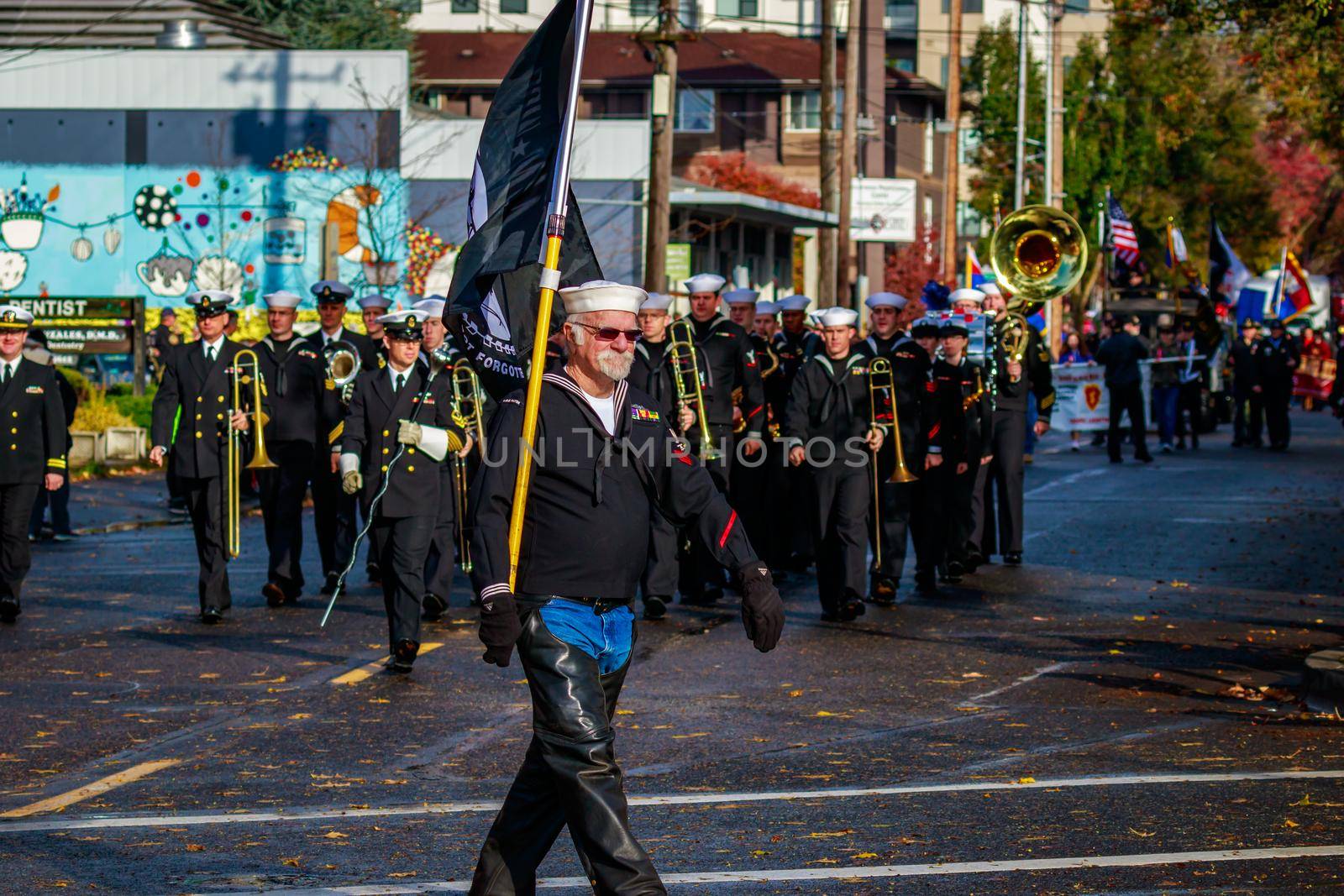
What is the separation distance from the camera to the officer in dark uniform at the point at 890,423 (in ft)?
45.6

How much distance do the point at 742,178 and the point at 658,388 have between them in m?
44.5

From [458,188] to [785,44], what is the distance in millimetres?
29266

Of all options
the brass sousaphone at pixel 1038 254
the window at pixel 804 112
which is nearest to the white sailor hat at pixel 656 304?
the brass sousaphone at pixel 1038 254

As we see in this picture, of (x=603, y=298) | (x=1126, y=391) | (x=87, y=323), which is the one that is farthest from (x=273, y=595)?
(x=1126, y=391)

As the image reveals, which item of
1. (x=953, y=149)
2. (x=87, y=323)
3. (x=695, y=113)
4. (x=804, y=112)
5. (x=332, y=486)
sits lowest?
(x=332, y=486)

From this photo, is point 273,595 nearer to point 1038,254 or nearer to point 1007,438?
point 1007,438

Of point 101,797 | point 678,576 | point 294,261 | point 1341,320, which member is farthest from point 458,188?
point 101,797

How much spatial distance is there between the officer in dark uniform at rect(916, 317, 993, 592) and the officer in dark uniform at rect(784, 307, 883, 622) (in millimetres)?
1275

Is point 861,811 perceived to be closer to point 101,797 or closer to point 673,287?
point 101,797

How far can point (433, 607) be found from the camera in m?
13.5

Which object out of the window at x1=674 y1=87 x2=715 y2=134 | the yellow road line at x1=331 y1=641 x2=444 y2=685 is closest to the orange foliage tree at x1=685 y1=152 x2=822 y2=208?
the window at x1=674 y1=87 x2=715 y2=134

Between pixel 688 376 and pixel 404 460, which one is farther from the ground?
pixel 688 376

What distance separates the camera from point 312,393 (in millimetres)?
14969

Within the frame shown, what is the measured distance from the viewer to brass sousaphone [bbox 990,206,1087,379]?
1823 cm
